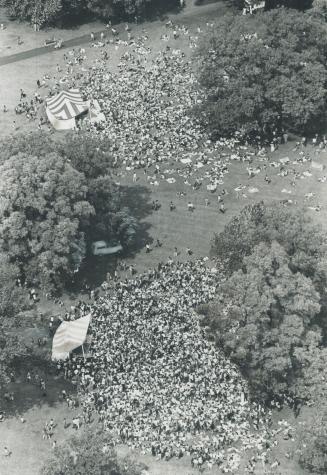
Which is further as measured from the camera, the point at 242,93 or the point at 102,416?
the point at 242,93

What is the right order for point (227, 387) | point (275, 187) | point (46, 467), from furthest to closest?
point (275, 187), point (227, 387), point (46, 467)

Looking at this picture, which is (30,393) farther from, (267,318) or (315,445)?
(315,445)

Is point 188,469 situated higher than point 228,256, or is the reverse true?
point 228,256

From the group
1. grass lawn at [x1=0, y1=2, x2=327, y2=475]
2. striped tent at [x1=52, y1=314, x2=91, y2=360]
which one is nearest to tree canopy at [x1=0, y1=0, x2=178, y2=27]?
grass lawn at [x1=0, y1=2, x2=327, y2=475]

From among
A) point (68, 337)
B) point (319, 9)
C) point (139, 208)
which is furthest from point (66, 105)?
point (68, 337)

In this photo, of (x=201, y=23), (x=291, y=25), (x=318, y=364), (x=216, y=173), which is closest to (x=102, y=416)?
(x=318, y=364)

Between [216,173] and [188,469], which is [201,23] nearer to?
[216,173]

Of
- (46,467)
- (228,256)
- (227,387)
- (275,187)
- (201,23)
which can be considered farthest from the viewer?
(201,23)

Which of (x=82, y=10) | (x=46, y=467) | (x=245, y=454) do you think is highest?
(x=82, y=10)
